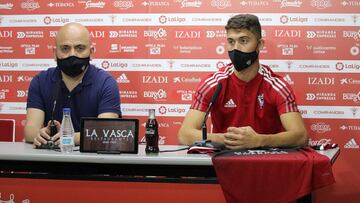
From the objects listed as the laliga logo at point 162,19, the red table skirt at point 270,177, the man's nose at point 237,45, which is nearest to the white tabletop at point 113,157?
the red table skirt at point 270,177

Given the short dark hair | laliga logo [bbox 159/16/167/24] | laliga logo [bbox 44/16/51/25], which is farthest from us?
laliga logo [bbox 44/16/51/25]

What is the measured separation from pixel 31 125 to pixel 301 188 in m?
1.79

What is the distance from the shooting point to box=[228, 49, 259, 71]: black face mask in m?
3.32

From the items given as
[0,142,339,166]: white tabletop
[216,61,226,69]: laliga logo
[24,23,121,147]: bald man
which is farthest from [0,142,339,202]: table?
[216,61,226,69]: laliga logo

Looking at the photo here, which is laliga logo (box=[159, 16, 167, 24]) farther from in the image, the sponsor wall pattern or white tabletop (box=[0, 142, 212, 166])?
white tabletop (box=[0, 142, 212, 166])

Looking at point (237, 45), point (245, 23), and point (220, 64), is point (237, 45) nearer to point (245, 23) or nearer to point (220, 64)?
point (245, 23)

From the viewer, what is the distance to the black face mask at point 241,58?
3.32 metres

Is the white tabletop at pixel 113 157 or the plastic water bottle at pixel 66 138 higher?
the plastic water bottle at pixel 66 138

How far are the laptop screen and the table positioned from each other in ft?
0.22

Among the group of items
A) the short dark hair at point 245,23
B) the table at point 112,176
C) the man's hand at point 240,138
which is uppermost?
the short dark hair at point 245,23

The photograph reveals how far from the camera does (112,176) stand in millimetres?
2566

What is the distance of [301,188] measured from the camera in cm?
238

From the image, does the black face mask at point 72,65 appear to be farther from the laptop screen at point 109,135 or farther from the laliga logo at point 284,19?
the laliga logo at point 284,19

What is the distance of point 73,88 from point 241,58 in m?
1.12
